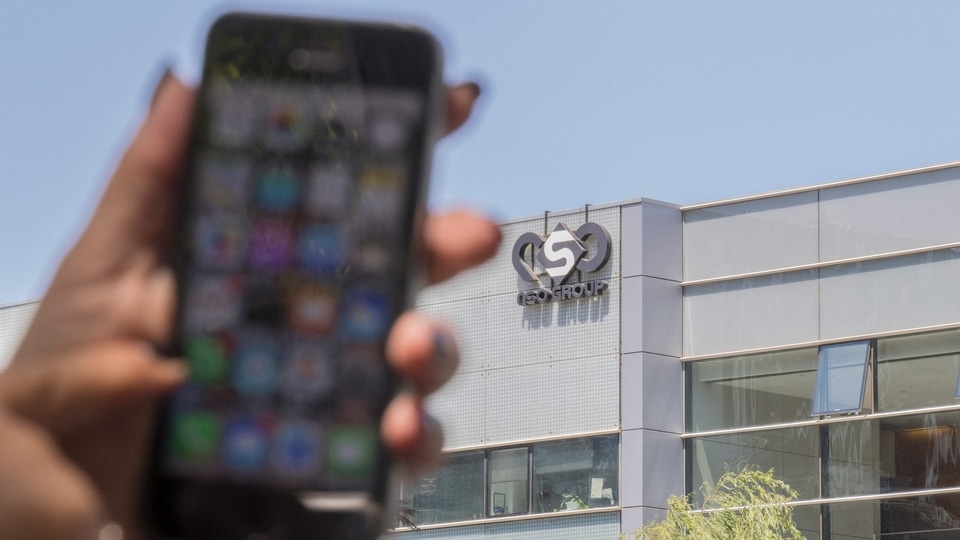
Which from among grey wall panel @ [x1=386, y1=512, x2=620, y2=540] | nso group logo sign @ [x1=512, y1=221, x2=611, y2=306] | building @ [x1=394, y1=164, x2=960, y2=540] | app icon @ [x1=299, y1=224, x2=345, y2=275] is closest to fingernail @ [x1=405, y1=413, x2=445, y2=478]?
app icon @ [x1=299, y1=224, x2=345, y2=275]

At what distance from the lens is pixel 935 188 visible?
65.1 ft

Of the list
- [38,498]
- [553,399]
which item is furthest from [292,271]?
[553,399]

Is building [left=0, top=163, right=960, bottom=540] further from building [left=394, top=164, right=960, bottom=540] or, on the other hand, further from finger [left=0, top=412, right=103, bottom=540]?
finger [left=0, top=412, right=103, bottom=540]

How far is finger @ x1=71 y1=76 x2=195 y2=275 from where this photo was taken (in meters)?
1.55

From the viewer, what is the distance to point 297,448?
1.49 metres

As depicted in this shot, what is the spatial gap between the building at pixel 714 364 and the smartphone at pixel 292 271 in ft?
60.4

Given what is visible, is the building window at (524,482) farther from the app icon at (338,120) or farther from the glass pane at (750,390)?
the app icon at (338,120)

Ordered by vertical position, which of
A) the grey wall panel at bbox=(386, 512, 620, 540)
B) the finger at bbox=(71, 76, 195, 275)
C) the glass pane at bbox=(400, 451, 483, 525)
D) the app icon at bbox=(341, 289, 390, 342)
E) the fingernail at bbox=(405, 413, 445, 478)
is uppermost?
the glass pane at bbox=(400, 451, 483, 525)

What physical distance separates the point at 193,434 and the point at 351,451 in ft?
0.49

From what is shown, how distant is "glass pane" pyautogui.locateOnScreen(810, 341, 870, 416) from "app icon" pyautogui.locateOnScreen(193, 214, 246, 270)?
64.3 feet

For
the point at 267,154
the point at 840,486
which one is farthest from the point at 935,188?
the point at 267,154

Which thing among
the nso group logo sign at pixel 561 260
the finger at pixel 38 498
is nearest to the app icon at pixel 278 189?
the finger at pixel 38 498

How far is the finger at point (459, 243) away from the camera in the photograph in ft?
4.75

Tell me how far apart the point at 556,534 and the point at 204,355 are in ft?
70.7
